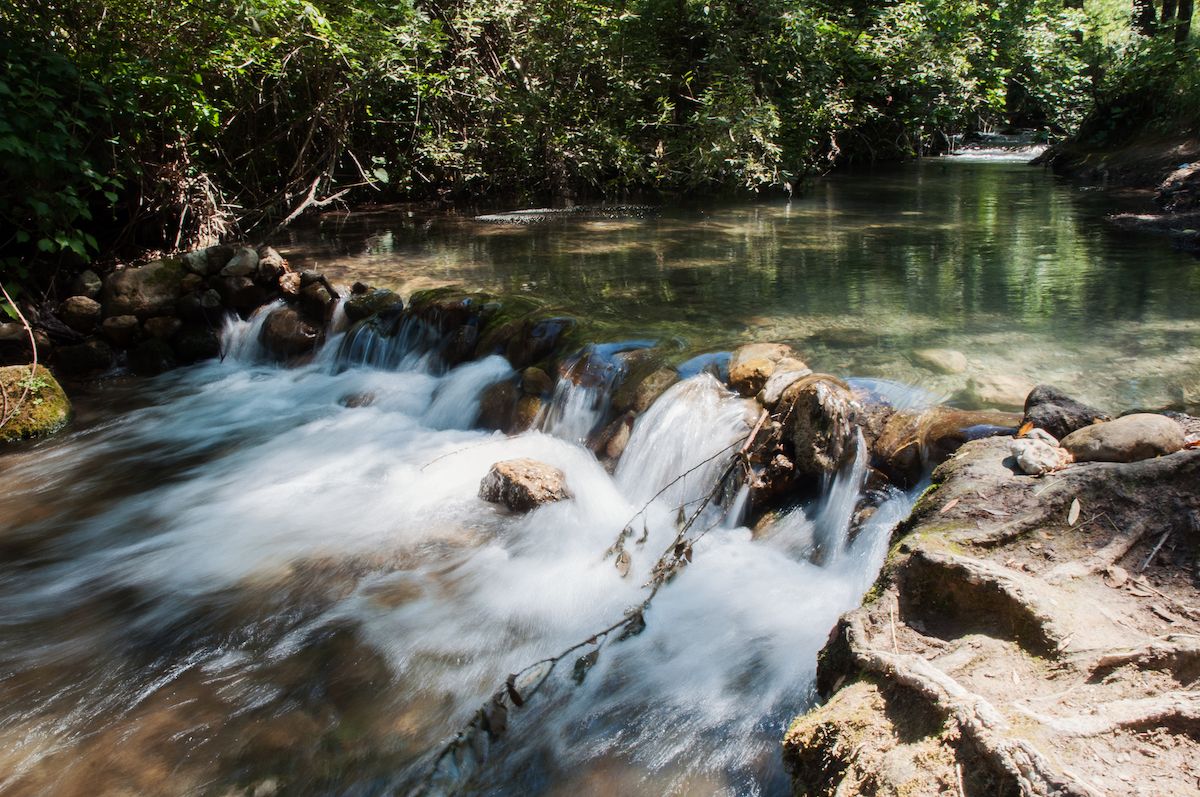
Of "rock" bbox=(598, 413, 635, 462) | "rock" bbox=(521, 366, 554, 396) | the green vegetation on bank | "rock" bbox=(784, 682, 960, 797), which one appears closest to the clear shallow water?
"rock" bbox=(521, 366, 554, 396)

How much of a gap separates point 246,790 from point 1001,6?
70.3 ft

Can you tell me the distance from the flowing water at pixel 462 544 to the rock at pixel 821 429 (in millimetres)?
112

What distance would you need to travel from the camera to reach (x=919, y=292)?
720cm

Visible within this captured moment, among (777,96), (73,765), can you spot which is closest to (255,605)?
(73,765)

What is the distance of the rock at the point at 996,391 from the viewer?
4.71 metres

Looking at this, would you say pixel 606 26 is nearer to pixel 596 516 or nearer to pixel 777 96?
pixel 777 96

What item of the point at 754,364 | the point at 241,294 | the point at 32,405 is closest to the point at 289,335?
the point at 241,294

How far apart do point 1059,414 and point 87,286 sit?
343 inches

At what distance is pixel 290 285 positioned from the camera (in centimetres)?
835

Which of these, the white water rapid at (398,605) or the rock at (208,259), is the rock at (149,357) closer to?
the rock at (208,259)

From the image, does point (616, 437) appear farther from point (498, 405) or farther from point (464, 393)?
point (464, 393)

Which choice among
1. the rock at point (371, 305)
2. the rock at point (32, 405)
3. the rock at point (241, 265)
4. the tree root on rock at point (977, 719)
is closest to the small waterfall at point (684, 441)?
the tree root on rock at point (977, 719)

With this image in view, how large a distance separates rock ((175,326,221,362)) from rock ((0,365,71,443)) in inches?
59.2

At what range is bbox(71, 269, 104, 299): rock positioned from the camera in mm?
7953
